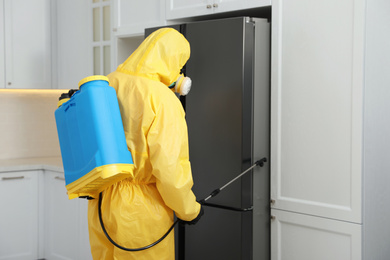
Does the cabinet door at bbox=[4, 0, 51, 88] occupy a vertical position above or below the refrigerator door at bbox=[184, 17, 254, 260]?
above

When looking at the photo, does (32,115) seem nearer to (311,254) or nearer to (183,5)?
(183,5)

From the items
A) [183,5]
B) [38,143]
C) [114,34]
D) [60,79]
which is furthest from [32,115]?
[183,5]

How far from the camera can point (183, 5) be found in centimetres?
277

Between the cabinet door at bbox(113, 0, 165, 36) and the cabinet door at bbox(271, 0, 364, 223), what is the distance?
831 millimetres

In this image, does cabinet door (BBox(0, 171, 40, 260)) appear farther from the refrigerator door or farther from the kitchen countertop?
the refrigerator door

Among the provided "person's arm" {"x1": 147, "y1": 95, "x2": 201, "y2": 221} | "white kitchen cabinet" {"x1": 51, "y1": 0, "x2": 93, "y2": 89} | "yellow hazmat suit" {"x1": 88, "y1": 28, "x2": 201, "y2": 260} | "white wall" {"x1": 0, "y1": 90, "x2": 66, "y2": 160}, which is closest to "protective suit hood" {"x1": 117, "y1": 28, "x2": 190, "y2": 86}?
"yellow hazmat suit" {"x1": 88, "y1": 28, "x2": 201, "y2": 260}

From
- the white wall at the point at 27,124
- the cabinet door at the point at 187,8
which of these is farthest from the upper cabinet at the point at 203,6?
the white wall at the point at 27,124

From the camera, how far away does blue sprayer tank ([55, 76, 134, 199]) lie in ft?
6.11

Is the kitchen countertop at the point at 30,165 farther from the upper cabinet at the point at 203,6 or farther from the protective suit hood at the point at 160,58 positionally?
the protective suit hood at the point at 160,58

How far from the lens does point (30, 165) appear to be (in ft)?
11.8

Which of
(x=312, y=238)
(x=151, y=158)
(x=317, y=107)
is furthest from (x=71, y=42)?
(x=312, y=238)

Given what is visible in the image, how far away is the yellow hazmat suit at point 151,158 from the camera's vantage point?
78.7 inches

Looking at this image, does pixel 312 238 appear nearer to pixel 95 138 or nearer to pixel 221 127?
pixel 221 127

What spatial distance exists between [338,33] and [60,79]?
2408mm
